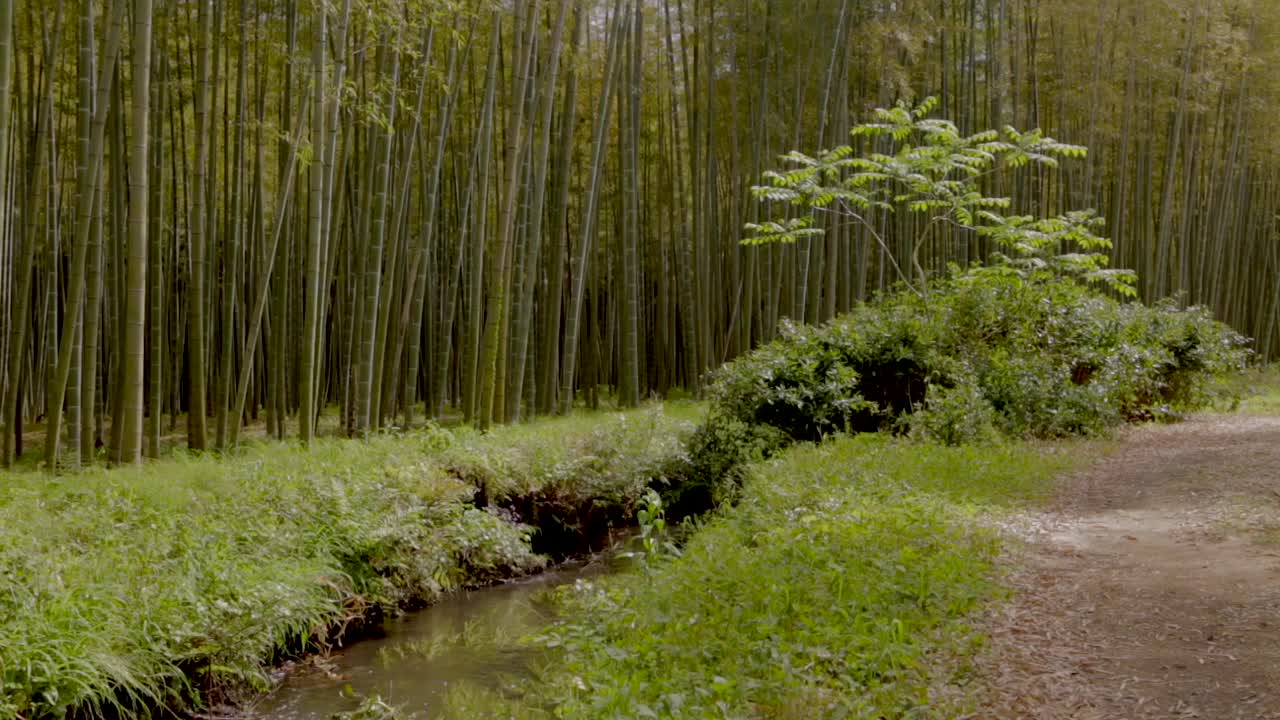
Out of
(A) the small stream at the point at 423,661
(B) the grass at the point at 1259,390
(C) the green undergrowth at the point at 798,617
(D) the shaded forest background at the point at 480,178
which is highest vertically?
(D) the shaded forest background at the point at 480,178

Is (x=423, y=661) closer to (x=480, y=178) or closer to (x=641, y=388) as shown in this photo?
(x=480, y=178)

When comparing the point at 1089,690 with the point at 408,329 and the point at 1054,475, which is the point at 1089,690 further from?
the point at 408,329

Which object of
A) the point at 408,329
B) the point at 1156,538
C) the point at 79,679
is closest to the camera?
the point at 79,679

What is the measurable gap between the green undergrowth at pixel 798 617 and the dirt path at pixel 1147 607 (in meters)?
0.17

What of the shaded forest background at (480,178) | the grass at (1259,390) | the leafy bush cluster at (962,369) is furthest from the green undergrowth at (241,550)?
the grass at (1259,390)

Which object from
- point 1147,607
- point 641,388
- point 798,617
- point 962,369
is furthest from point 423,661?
point 641,388

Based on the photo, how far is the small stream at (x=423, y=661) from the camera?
426 centimetres

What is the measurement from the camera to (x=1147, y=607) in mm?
3486

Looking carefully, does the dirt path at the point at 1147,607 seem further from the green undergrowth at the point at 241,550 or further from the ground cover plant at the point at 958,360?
the green undergrowth at the point at 241,550

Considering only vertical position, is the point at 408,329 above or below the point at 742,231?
below

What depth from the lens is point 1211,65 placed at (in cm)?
1430

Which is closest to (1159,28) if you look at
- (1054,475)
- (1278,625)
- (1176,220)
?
(1176,220)

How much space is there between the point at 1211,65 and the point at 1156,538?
12.4m

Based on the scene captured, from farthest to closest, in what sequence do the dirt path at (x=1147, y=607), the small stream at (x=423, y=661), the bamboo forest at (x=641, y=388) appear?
the small stream at (x=423, y=661), the bamboo forest at (x=641, y=388), the dirt path at (x=1147, y=607)
